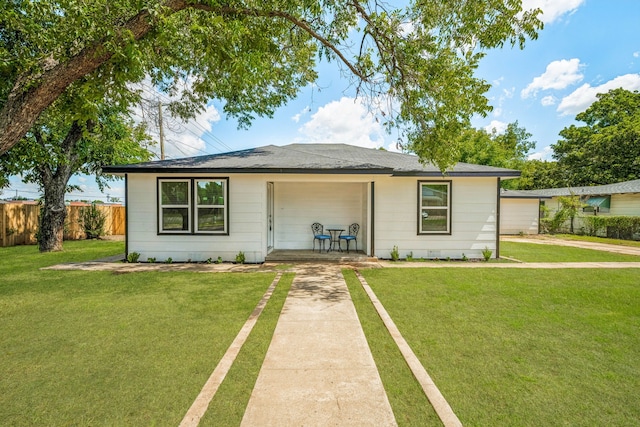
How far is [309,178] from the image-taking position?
8422 mm

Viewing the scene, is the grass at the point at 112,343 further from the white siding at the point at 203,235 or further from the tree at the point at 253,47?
the tree at the point at 253,47

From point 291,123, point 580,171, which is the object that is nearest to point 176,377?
point 291,123

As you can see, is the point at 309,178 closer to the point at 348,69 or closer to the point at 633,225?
the point at 348,69

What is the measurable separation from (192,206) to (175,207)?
20.0 inches

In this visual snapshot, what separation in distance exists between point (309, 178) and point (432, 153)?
11.0 ft

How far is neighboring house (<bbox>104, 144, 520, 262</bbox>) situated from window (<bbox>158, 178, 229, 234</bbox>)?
29mm

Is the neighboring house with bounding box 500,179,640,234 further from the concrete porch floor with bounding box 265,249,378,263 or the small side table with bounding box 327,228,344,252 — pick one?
the concrete porch floor with bounding box 265,249,378,263

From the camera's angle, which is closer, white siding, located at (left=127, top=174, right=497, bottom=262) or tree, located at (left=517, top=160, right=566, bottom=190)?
white siding, located at (left=127, top=174, right=497, bottom=262)

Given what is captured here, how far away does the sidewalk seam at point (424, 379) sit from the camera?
2170 mm

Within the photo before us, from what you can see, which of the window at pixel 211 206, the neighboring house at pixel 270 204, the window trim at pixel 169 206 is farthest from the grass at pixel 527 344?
the window trim at pixel 169 206

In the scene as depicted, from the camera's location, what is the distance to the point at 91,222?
605 inches

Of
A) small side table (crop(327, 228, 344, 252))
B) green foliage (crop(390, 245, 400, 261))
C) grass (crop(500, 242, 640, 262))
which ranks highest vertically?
small side table (crop(327, 228, 344, 252))

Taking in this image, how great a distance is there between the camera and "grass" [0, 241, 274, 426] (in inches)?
92.4

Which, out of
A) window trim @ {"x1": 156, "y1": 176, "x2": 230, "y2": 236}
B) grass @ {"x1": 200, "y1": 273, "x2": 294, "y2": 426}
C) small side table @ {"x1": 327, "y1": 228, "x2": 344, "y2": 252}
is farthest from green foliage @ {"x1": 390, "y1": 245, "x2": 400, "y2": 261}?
grass @ {"x1": 200, "y1": 273, "x2": 294, "y2": 426}
